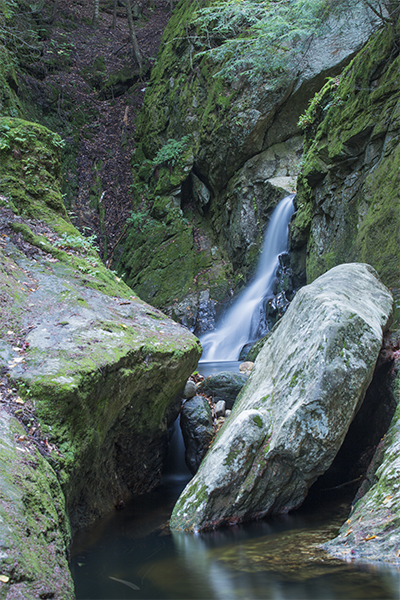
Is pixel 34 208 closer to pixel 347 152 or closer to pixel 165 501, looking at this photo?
pixel 165 501

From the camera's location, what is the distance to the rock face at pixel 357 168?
6.48m

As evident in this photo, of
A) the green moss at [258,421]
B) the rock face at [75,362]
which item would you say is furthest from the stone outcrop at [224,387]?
the green moss at [258,421]

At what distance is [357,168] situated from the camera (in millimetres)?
7852

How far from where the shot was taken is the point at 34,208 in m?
6.89

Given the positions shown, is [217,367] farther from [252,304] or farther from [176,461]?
[176,461]

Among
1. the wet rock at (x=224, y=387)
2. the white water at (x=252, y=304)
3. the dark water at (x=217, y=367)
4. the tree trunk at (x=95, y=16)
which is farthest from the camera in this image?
the tree trunk at (x=95, y=16)

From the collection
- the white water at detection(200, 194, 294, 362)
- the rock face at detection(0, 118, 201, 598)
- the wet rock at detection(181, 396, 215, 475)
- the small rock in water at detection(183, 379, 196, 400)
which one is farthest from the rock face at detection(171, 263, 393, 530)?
the white water at detection(200, 194, 294, 362)

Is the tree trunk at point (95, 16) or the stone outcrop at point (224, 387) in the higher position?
the tree trunk at point (95, 16)

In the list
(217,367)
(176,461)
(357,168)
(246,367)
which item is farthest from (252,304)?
(176,461)

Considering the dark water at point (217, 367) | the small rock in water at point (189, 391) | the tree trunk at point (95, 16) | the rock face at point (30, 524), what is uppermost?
the tree trunk at point (95, 16)

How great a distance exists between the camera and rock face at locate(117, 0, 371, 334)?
44.1 ft

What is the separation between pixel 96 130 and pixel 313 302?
17.4 metres

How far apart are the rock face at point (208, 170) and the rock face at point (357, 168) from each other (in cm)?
396

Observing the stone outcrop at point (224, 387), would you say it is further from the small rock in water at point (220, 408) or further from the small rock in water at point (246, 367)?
the small rock in water at point (246, 367)
